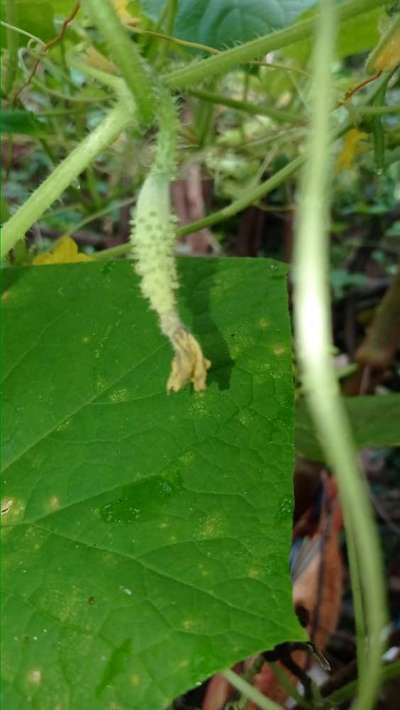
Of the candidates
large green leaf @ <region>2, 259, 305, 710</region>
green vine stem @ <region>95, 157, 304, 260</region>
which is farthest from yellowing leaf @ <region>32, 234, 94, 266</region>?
large green leaf @ <region>2, 259, 305, 710</region>

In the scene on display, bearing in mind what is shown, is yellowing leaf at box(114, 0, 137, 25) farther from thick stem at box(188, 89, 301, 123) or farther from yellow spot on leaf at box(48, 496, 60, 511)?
yellow spot on leaf at box(48, 496, 60, 511)

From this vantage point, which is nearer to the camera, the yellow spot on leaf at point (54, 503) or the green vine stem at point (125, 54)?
the green vine stem at point (125, 54)

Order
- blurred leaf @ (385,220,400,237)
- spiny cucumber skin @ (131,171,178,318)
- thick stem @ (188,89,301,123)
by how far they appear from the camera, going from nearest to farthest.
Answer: spiny cucumber skin @ (131,171,178,318)
thick stem @ (188,89,301,123)
blurred leaf @ (385,220,400,237)

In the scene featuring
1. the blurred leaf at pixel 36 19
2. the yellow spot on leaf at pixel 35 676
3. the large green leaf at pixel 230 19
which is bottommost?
the yellow spot on leaf at pixel 35 676

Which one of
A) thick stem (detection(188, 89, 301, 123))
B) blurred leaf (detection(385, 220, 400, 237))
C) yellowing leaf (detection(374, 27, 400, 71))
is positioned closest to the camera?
yellowing leaf (detection(374, 27, 400, 71))

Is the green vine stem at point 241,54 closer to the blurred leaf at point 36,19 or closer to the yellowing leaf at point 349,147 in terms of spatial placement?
the yellowing leaf at point 349,147

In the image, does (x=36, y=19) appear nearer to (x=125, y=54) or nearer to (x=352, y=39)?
(x=352, y=39)

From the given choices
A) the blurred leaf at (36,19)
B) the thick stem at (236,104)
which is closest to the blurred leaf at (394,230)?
the thick stem at (236,104)
